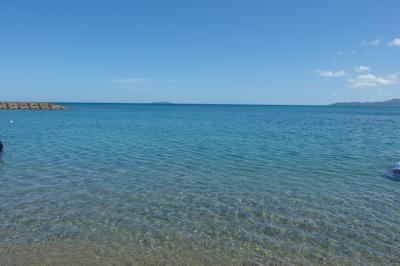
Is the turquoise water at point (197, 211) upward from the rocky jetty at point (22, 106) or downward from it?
downward

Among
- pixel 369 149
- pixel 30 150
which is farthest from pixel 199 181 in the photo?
pixel 369 149

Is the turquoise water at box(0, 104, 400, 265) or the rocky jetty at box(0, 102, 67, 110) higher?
the rocky jetty at box(0, 102, 67, 110)

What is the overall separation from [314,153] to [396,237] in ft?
52.3

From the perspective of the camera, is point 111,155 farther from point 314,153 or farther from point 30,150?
point 314,153

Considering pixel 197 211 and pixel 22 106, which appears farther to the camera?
pixel 22 106

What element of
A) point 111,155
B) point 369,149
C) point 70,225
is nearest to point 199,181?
point 70,225

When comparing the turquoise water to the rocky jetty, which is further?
the rocky jetty

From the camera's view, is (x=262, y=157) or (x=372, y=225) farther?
(x=262, y=157)

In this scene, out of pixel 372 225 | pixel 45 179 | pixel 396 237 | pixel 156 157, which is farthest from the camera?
pixel 156 157

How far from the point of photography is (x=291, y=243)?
9.12 metres

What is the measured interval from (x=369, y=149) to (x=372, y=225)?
19.5 metres

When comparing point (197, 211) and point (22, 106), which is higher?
point (22, 106)

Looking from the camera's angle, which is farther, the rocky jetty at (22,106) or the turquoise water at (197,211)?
the rocky jetty at (22,106)

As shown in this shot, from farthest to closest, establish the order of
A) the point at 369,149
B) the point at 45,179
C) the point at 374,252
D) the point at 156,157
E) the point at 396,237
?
the point at 369,149, the point at 156,157, the point at 45,179, the point at 396,237, the point at 374,252
